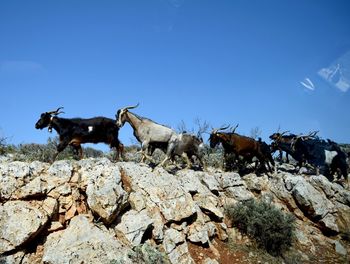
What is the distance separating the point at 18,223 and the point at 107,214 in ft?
7.68

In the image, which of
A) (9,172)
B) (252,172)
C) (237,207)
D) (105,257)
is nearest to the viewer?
(105,257)

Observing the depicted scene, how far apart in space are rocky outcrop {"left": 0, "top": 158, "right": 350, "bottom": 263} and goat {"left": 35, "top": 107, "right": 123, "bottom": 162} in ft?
7.95

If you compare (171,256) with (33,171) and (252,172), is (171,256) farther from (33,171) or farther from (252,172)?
(252,172)

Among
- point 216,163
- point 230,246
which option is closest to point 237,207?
point 230,246

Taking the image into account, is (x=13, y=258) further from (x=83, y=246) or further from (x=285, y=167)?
(x=285, y=167)

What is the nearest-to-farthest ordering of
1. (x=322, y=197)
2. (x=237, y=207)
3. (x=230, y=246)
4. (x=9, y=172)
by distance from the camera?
(x=9, y=172) < (x=230, y=246) < (x=237, y=207) < (x=322, y=197)

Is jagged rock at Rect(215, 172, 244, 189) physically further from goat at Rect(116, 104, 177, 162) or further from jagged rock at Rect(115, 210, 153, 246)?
jagged rock at Rect(115, 210, 153, 246)

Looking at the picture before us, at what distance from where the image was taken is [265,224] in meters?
12.6

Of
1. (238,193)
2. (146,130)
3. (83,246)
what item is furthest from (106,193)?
(238,193)

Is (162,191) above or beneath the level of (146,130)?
beneath

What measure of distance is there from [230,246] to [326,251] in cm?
438

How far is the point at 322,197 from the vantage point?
50.9 ft

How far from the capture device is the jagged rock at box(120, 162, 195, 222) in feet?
36.7

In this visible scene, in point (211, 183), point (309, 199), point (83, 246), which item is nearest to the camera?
point (83, 246)
